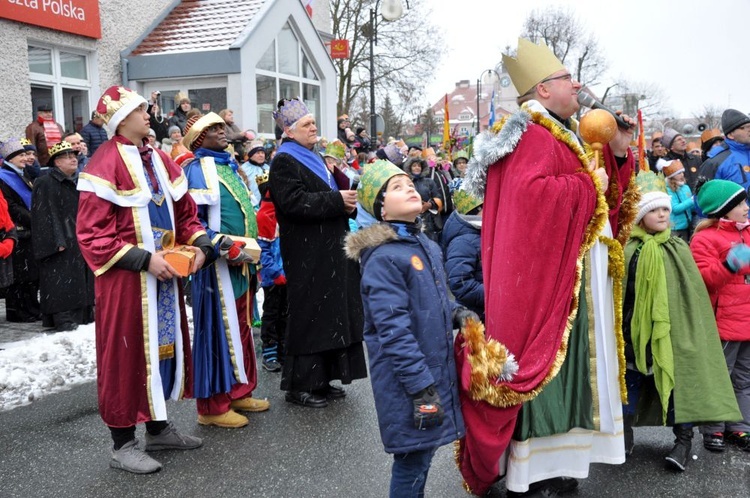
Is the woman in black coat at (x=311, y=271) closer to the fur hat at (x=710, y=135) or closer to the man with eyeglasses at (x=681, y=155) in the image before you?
the fur hat at (x=710, y=135)

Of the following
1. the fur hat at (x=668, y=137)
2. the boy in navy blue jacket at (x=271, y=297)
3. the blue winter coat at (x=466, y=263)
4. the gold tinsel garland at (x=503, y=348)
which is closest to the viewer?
the gold tinsel garland at (x=503, y=348)

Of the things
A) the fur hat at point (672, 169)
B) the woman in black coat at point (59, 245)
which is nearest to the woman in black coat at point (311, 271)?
the woman in black coat at point (59, 245)

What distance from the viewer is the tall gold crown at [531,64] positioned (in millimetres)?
3322

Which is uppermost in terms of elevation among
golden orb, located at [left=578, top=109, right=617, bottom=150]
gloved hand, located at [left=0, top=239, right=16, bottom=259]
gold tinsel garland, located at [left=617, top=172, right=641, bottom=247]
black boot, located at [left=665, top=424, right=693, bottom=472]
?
golden orb, located at [left=578, top=109, right=617, bottom=150]

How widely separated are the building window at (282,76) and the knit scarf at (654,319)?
11772 mm

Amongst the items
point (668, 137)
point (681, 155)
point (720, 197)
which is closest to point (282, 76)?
point (668, 137)

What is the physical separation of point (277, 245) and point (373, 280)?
11.7 ft

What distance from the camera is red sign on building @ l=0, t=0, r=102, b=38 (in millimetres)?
11094

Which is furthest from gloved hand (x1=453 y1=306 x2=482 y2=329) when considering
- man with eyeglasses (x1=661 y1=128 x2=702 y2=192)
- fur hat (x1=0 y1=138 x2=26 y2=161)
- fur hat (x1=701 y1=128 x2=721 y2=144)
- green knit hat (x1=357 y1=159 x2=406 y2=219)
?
man with eyeglasses (x1=661 y1=128 x2=702 y2=192)

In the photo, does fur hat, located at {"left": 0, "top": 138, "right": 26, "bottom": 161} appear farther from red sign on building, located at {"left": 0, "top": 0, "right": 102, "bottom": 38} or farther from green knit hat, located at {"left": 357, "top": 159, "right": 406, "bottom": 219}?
green knit hat, located at {"left": 357, "top": 159, "right": 406, "bottom": 219}

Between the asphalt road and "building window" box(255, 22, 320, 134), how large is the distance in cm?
1089

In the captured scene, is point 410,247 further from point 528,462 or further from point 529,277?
point 528,462

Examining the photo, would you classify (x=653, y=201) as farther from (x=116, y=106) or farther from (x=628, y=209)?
(x=116, y=106)

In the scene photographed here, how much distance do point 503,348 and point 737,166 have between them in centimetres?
469
